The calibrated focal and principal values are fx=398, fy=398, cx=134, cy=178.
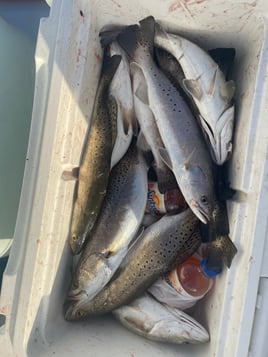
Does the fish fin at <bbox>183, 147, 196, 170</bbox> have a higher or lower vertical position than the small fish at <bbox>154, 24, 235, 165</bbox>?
lower

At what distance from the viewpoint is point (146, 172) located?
117cm

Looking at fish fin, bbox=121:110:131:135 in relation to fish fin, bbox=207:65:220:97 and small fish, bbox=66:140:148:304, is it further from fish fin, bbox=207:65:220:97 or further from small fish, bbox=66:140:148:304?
fish fin, bbox=207:65:220:97

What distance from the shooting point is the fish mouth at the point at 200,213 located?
3.44ft

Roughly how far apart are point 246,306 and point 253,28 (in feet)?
2.31

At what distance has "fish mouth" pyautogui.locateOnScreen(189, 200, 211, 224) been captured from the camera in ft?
3.44

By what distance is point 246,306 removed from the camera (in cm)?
96

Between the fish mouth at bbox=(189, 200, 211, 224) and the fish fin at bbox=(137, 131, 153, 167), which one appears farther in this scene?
the fish fin at bbox=(137, 131, 153, 167)

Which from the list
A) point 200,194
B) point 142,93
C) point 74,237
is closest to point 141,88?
point 142,93

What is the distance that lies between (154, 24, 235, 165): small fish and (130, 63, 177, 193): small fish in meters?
0.12

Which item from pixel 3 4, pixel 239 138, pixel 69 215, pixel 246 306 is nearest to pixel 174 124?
pixel 239 138

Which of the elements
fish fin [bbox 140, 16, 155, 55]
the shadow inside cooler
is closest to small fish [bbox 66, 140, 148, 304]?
fish fin [bbox 140, 16, 155, 55]

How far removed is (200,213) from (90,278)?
37cm

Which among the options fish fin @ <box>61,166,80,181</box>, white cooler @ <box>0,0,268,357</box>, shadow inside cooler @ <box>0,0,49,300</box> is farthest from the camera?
shadow inside cooler @ <box>0,0,49,300</box>

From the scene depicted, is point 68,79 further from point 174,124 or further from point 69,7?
point 174,124
